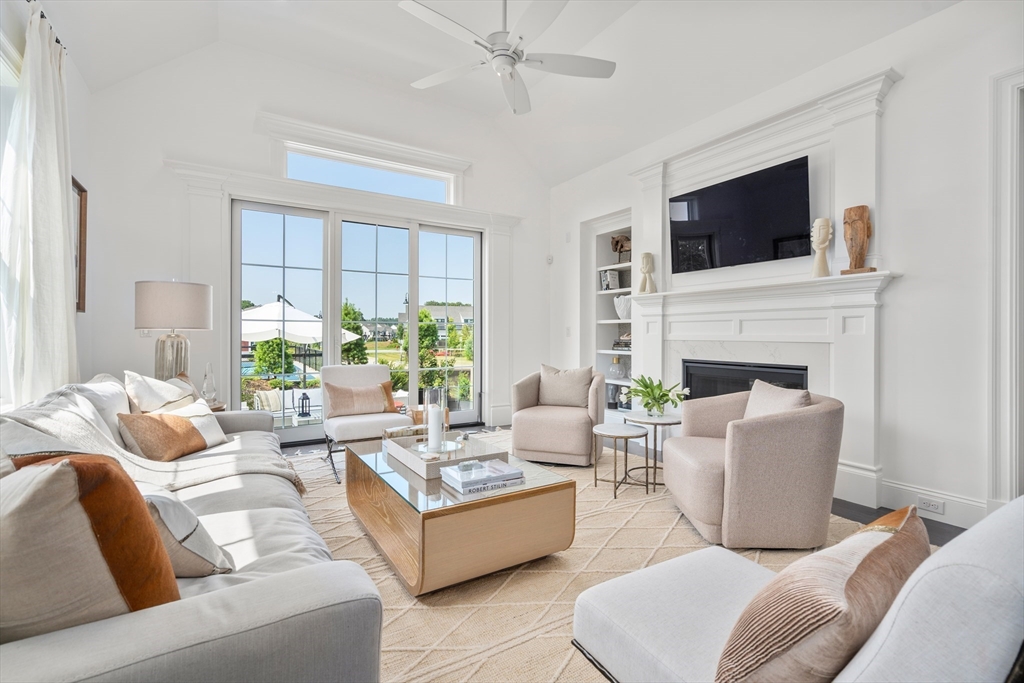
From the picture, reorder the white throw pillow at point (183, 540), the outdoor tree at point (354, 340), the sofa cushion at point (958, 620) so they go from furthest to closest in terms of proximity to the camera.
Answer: the outdoor tree at point (354, 340), the white throw pillow at point (183, 540), the sofa cushion at point (958, 620)

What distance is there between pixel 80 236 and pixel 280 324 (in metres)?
1.48

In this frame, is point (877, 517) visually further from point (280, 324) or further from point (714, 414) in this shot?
point (280, 324)

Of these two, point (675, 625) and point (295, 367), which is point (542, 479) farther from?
point (295, 367)

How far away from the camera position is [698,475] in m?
2.37

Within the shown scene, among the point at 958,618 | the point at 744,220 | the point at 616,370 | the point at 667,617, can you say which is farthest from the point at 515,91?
the point at 958,618

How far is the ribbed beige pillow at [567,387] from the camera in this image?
3.95 meters

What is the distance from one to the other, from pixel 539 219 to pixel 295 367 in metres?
3.15

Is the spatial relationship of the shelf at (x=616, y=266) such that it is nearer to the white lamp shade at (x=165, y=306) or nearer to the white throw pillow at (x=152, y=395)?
the white lamp shade at (x=165, y=306)

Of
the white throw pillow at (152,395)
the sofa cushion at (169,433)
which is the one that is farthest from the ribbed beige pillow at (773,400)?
the white throw pillow at (152,395)

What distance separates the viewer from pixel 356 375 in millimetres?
4055

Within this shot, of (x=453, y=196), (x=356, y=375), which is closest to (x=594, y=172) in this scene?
(x=453, y=196)

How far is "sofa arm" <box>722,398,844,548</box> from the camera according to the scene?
2186 mm

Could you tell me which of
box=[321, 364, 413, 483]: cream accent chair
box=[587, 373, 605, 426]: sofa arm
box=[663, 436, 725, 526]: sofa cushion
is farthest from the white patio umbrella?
box=[663, 436, 725, 526]: sofa cushion

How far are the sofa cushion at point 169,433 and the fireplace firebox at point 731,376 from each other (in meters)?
3.44
